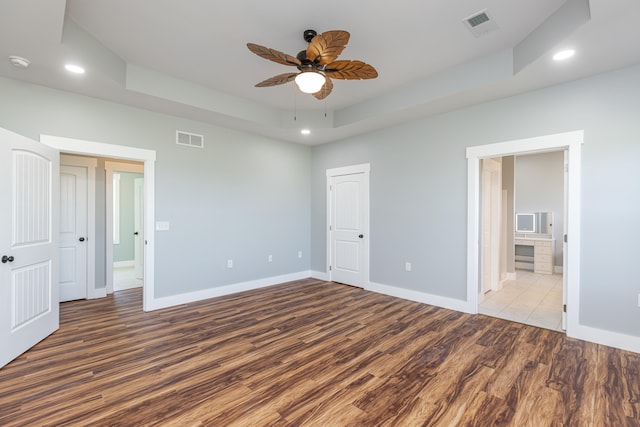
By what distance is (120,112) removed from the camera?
148 inches

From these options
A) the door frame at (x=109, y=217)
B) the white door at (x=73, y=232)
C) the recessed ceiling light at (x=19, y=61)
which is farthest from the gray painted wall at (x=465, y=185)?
the recessed ceiling light at (x=19, y=61)

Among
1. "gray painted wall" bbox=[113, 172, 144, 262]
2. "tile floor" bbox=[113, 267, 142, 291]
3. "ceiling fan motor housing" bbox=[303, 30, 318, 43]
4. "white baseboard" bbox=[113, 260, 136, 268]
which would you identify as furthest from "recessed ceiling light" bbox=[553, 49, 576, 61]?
"white baseboard" bbox=[113, 260, 136, 268]

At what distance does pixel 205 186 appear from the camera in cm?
457

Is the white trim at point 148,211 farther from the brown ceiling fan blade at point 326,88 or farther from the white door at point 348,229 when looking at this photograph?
the white door at point 348,229

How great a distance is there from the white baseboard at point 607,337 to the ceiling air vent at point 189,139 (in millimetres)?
5273

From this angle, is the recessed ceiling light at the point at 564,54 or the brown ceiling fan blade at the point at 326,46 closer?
the brown ceiling fan blade at the point at 326,46

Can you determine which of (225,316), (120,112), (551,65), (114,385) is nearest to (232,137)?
(120,112)

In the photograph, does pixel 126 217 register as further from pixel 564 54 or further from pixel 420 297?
pixel 564 54

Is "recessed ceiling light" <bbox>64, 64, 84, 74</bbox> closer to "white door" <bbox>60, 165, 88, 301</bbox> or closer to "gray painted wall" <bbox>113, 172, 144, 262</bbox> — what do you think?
"white door" <bbox>60, 165, 88, 301</bbox>

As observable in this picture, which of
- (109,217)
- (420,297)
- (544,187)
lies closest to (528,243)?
(544,187)

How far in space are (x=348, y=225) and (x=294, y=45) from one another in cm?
324

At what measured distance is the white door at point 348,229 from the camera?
5.20 m

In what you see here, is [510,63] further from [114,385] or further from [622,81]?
[114,385]

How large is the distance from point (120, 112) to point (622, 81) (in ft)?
18.4
